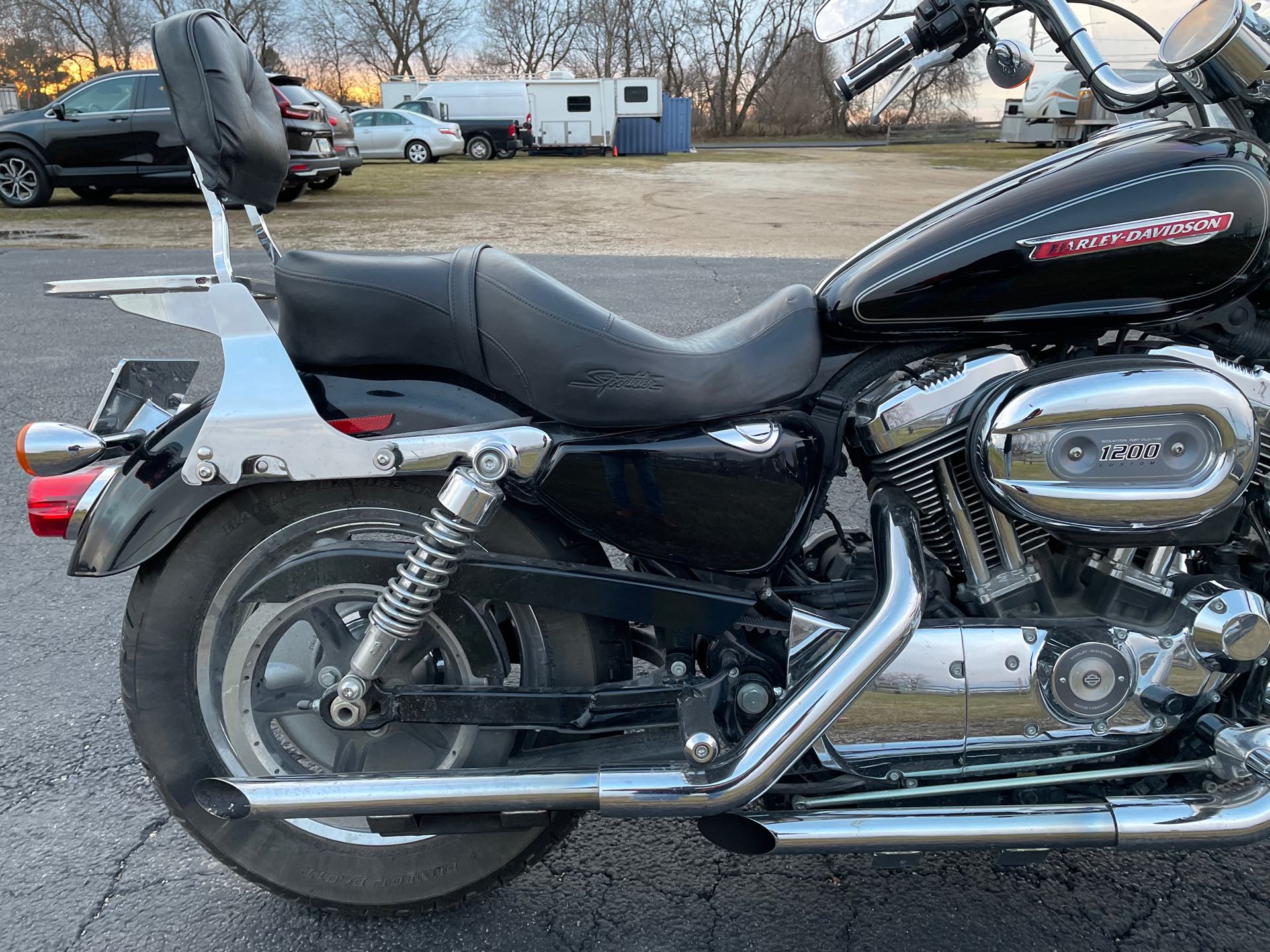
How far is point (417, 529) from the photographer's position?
1792 mm

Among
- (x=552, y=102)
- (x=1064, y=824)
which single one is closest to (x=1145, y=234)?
(x=1064, y=824)

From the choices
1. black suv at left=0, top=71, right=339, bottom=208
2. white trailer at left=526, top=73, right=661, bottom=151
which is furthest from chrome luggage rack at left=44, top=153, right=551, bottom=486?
white trailer at left=526, top=73, right=661, bottom=151

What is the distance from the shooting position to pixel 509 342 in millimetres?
1708

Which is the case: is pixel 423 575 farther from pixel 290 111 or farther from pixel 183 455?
pixel 290 111

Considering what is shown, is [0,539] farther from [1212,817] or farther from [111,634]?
[1212,817]

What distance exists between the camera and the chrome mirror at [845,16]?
1979mm

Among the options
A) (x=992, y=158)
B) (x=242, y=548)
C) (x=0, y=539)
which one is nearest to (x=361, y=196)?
(x=0, y=539)

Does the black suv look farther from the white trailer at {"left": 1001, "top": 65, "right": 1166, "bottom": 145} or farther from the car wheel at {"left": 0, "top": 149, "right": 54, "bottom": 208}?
the white trailer at {"left": 1001, "top": 65, "right": 1166, "bottom": 145}

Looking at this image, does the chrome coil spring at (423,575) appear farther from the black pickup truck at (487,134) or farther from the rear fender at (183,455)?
the black pickup truck at (487,134)

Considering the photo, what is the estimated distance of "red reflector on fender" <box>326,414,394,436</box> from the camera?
5.72 ft

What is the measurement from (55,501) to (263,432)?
0.52m

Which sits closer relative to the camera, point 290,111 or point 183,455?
point 183,455

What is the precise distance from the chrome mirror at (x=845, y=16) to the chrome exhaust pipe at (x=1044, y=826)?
62.6 inches

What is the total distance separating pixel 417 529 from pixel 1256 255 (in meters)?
1.60
